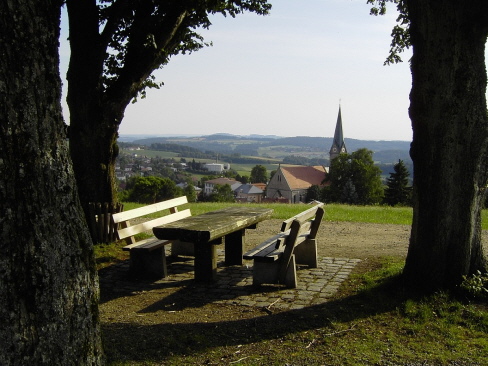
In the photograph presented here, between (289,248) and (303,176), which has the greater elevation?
(289,248)

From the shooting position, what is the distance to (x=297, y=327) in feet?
16.6

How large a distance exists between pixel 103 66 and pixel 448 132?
6.07 meters

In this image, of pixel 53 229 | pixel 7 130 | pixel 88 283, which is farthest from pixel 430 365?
pixel 7 130

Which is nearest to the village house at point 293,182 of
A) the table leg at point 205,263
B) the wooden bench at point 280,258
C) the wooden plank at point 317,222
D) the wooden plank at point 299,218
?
the wooden plank at point 317,222

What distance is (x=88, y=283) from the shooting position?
2906 mm

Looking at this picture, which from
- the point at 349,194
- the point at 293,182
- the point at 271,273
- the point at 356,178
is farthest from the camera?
the point at 293,182

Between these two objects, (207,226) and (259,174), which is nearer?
(207,226)

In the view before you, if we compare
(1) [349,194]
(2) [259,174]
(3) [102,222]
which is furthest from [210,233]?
(2) [259,174]

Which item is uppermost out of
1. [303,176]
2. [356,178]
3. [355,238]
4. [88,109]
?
[88,109]

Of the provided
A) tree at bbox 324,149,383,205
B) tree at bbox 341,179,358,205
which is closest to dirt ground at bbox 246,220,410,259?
tree at bbox 341,179,358,205

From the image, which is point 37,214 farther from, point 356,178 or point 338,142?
point 338,142

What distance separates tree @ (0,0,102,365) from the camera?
101 inches

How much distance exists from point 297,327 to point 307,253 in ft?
9.17

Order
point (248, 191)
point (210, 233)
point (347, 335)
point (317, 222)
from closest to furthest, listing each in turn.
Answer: point (347, 335)
point (210, 233)
point (317, 222)
point (248, 191)
